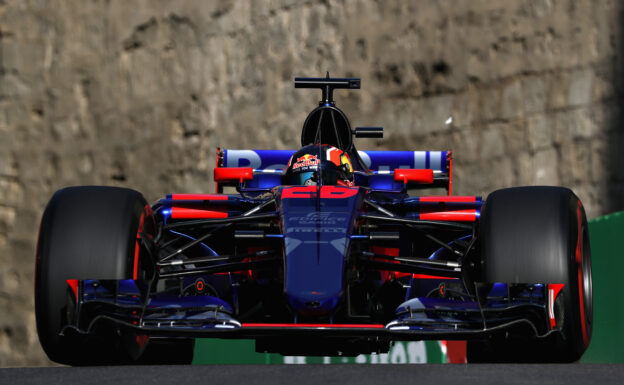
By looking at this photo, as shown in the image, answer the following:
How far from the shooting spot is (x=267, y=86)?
13984mm

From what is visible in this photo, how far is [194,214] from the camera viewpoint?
5918mm

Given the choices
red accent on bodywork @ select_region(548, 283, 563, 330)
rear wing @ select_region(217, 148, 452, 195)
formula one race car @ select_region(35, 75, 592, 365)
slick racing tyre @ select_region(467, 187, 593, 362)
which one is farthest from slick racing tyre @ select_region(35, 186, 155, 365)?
rear wing @ select_region(217, 148, 452, 195)

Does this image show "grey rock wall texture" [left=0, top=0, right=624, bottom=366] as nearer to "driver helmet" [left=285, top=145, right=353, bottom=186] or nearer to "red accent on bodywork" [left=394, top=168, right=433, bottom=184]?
"red accent on bodywork" [left=394, top=168, right=433, bottom=184]

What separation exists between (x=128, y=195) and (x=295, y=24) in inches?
371

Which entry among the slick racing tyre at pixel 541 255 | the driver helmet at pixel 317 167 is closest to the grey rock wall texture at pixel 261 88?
the driver helmet at pixel 317 167

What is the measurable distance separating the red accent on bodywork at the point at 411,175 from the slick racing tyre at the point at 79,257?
2238 mm

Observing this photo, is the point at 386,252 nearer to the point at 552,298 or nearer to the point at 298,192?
the point at 298,192

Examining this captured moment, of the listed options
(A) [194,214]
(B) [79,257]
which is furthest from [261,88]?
(B) [79,257]

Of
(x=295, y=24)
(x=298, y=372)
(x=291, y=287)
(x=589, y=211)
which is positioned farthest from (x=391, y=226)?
(x=295, y=24)

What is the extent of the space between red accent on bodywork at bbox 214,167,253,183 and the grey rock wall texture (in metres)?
6.88

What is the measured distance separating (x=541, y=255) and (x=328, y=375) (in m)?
1.16

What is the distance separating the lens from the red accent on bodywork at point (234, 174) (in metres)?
6.79

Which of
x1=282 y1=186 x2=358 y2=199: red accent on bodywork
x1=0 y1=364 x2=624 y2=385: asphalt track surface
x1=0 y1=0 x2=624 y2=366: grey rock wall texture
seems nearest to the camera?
x1=0 y1=364 x2=624 y2=385: asphalt track surface

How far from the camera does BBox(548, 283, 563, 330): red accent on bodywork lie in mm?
4574
